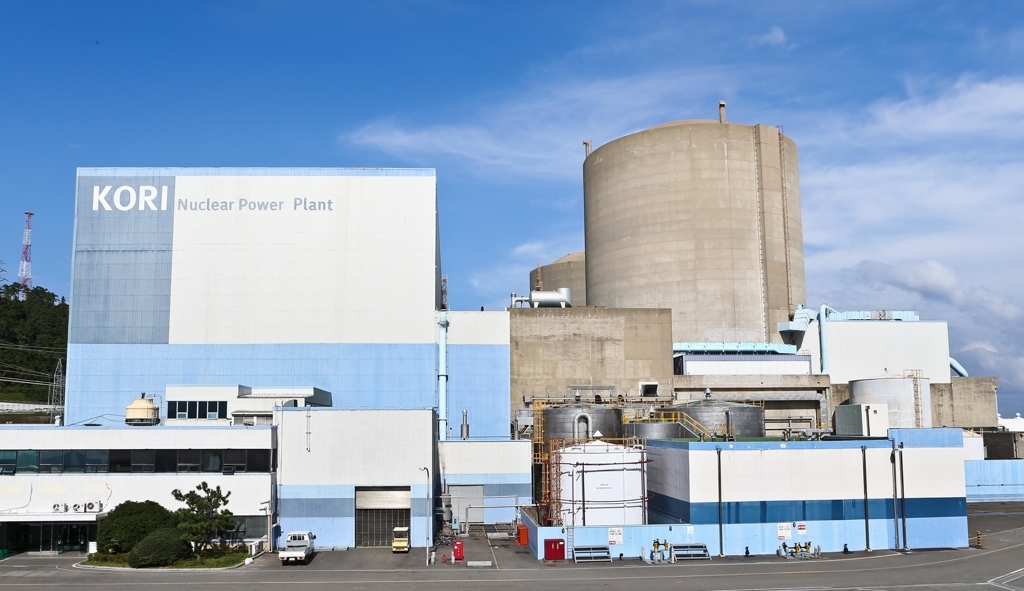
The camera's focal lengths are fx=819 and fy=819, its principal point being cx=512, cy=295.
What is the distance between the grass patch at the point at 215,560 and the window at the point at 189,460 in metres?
5.72

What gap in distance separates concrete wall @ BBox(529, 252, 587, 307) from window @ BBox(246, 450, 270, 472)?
61.0 meters

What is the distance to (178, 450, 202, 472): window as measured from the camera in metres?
45.8

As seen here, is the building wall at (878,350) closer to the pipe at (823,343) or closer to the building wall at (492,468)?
the pipe at (823,343)

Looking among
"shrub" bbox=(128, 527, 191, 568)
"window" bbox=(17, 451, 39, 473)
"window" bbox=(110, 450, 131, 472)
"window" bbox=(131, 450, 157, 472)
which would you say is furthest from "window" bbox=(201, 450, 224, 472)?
"window" bbox=(17, 451, 39, 473)

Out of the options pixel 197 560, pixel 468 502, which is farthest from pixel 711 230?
pixel 197 560

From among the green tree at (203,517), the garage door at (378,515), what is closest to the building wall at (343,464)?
the garage door at (378,515)

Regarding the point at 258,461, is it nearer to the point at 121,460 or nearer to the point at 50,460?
the point at 121,460

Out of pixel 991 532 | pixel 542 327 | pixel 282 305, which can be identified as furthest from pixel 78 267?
pixel 991 532

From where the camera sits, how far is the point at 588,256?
86.5 metres

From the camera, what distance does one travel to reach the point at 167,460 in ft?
150

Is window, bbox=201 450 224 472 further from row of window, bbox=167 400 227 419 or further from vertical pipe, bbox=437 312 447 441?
vertical pipe, bbox=437 312 447 441

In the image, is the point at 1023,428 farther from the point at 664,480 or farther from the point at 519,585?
the point at 519,585

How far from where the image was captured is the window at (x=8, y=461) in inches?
1788

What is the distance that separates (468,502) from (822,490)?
2238 centimetres
